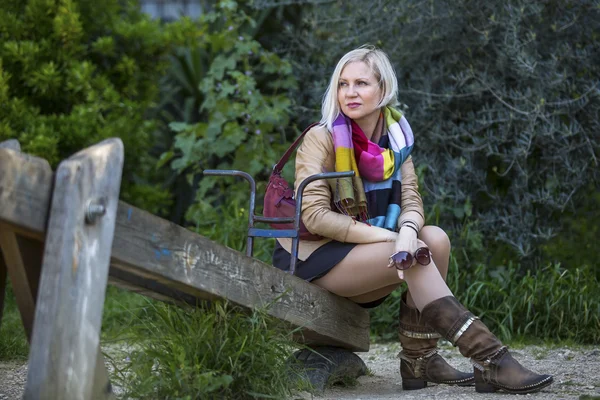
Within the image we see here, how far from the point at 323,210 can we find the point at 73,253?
131 cm

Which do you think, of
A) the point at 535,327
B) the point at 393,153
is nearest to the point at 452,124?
the point at 535,327

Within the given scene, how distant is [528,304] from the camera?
4793mm

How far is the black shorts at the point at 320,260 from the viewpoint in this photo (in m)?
3.32

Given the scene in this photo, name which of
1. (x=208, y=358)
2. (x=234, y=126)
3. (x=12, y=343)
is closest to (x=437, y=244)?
(x=208, y=358)

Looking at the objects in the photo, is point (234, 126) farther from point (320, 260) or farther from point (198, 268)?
point (198, 268)

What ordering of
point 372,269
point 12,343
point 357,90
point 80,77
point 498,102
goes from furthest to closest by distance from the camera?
1. point 80,77
2. point 498,102
3. point 12,343
4. point 357,90
5. point 372,269

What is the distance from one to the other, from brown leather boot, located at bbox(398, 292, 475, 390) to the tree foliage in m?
1.85

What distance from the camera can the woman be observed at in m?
3.14

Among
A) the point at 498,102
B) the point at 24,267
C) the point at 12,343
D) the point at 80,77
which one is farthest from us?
the point at 80,77

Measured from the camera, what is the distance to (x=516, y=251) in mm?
5289

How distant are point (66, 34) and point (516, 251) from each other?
3178 millimetres

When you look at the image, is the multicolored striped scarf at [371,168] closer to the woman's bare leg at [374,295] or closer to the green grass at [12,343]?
the woman's bare leg at [374,295]

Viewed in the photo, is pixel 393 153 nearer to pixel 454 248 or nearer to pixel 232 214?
pixel 454 248

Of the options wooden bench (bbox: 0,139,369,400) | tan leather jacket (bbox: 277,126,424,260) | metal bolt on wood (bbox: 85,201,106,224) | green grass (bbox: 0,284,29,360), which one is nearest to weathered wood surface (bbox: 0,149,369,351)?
wooden bench (bbox: 0,139,369,400)
